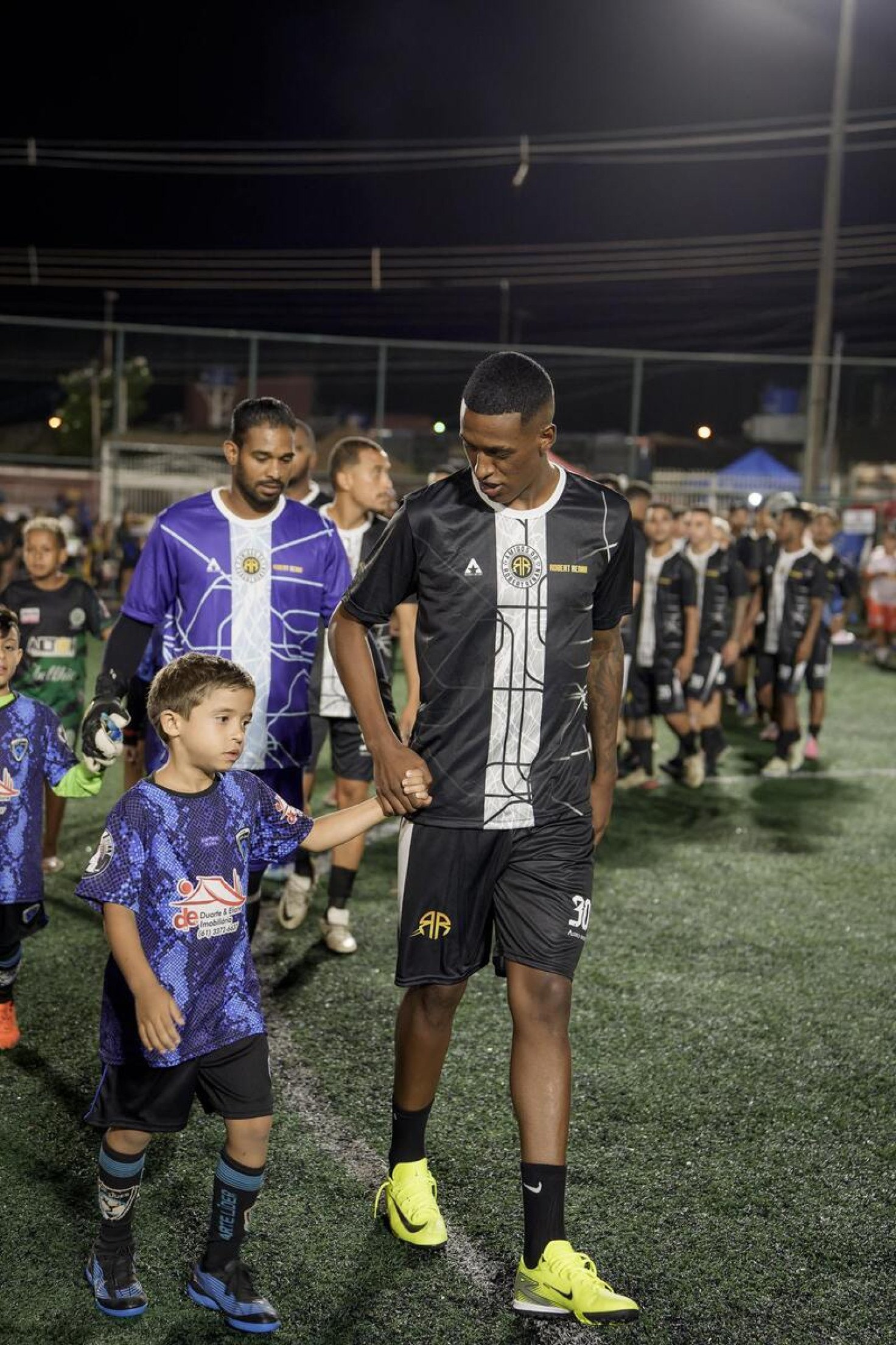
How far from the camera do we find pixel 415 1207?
3377 mm

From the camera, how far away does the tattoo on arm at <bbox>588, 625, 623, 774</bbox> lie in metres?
3.43

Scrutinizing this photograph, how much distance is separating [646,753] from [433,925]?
21.4 ft

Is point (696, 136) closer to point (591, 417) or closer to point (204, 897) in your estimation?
point (591, 417)

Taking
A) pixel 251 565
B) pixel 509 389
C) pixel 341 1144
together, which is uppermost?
pixel 509 389

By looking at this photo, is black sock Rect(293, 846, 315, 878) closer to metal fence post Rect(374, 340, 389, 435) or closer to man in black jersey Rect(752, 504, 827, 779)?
man in black jersey Rect(752, 504, 827, 779)

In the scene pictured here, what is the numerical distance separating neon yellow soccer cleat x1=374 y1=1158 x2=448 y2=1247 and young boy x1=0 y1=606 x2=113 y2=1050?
5.89 feet

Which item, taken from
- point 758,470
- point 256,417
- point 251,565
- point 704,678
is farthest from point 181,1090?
point 758,470

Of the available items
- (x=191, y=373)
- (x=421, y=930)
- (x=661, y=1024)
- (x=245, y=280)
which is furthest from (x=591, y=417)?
(x=245, y=280)

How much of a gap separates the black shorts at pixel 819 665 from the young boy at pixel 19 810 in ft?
25.1

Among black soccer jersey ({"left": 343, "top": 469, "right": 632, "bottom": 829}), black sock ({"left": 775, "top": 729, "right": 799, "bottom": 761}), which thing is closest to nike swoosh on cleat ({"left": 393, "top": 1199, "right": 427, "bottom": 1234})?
black soccer jersey ({"left": 343, "top": 469, "right": 632, "bottom": 829})

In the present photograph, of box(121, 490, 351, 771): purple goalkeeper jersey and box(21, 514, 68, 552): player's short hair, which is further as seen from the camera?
box(21, 514, 68, 552): player's short hair

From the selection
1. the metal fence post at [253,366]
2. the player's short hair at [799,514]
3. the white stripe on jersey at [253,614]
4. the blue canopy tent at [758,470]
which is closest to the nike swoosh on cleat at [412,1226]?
the white stripe on jersey at [253,614]

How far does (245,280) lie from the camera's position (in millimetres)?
51875

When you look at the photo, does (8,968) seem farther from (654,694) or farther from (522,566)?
(654,694)
